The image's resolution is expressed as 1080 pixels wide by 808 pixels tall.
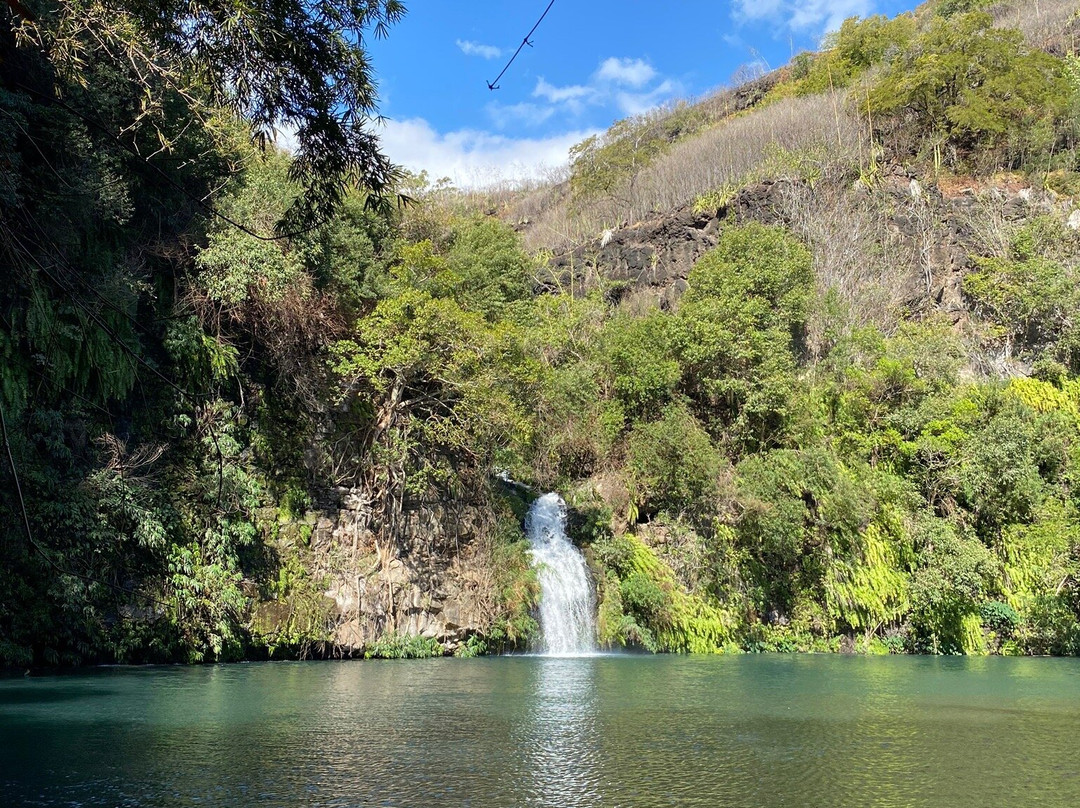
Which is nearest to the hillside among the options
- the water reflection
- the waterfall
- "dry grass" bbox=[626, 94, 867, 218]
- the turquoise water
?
the waterfall

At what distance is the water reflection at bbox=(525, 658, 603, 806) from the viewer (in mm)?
6606

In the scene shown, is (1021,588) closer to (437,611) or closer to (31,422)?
(437,611)

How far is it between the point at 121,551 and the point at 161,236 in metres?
7.24

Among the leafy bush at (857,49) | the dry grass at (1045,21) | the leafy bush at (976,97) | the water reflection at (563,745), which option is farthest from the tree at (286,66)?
the dry grass at (1045,21)

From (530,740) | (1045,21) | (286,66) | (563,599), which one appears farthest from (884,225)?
(286,66)

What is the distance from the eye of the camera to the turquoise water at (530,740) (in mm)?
6598

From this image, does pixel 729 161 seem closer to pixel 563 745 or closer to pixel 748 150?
pixel 748 150

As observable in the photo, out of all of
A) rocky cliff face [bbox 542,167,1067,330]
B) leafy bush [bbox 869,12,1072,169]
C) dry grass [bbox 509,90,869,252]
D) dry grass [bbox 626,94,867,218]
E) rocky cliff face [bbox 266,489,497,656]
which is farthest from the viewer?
dry grass [bbox 626,94,867,218]

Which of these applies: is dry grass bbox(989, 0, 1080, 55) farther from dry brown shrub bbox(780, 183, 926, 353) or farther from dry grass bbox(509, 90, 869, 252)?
dry brown shrub bbox(780, 183, 926, 353)

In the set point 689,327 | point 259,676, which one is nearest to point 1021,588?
point 689,327

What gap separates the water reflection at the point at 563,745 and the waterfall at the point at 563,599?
694 cm

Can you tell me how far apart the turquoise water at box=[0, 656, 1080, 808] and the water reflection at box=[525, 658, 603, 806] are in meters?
0.03

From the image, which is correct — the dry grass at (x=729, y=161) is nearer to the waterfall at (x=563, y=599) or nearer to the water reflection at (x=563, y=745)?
the waterfall at (x=563, y=599)

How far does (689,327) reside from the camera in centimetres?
2612
